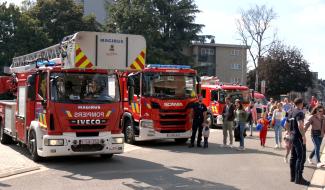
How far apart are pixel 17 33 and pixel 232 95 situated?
27611mm

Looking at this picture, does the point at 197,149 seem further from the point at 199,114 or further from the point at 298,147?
the point at 298,147

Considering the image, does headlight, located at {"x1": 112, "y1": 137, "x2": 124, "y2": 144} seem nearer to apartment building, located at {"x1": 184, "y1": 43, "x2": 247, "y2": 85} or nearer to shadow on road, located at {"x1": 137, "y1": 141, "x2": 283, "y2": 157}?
shadow on road, located at {"x1": 137, "y1": 141, "x2": 283, "y2": 157}

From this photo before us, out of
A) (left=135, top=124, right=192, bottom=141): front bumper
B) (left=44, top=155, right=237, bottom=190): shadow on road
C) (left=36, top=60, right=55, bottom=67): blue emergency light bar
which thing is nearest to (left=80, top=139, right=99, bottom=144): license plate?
(left=44, top=155, right=237, bottom=190): shadow on road

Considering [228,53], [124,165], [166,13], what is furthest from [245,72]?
[124,165]

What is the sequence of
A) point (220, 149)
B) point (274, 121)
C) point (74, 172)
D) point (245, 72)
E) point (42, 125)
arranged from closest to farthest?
1. point (74, 172)
2. point (42, 125)
3. point (220, 149)
4. point (274, 121)
5. point (245, 72)

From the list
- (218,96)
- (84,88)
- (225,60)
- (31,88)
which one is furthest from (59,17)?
(84,88)

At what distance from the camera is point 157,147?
54.9ft

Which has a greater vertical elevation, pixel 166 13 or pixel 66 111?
pixel 166 13

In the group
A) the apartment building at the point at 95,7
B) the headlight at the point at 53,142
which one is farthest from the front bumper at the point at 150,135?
the apartment building at the point at 95,7

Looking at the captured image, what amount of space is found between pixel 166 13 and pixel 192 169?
1911 inches

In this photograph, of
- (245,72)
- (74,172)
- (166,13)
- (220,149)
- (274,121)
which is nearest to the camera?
(74,172)

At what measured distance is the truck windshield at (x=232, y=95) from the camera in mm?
26595

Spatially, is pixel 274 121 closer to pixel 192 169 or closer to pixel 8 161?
pixel 192 169

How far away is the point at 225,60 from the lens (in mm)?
75688
